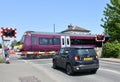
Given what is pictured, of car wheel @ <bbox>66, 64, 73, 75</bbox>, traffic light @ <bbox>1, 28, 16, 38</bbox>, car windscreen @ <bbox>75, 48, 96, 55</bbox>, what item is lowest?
car wheel @ <bbox>66, 64, 73, 75</bbox>

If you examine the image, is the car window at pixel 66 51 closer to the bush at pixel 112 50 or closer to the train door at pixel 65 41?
the bush at pixel 112 50

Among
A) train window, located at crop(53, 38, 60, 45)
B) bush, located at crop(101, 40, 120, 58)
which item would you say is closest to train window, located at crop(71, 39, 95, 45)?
train window, located at crop(53, 38, 60, 45)

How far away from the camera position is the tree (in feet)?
109

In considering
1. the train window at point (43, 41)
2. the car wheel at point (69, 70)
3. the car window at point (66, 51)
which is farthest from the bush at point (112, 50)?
the car wheel at point (69, 70)

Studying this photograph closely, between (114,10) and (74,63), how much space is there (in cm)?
2306

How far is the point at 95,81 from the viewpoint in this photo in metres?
10.8

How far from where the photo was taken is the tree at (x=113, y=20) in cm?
3312

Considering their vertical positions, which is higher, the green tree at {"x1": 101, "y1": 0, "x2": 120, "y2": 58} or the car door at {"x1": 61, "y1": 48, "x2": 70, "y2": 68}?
the green tree at {"x1": 101, "y1": 0, "x2": 120, "y2": 58}

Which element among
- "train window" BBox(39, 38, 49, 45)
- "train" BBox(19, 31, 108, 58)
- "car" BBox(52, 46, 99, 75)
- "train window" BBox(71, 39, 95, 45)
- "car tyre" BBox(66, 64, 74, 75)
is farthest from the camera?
"train window" BBox(71, 39, 95, 45)

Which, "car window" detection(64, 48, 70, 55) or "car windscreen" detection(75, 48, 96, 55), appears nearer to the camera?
"car windscreen" detection(75, 48, 96, 55)

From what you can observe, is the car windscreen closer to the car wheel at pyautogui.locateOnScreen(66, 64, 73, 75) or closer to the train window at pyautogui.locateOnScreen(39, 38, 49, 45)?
the car wheel at pyautogui.locateOnScreen(66, 64, 73, 75)

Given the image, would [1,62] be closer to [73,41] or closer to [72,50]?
[72,50]

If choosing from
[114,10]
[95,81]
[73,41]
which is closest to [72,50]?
[95,81]

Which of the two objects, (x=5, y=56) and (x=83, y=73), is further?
(x=5, y=56)
